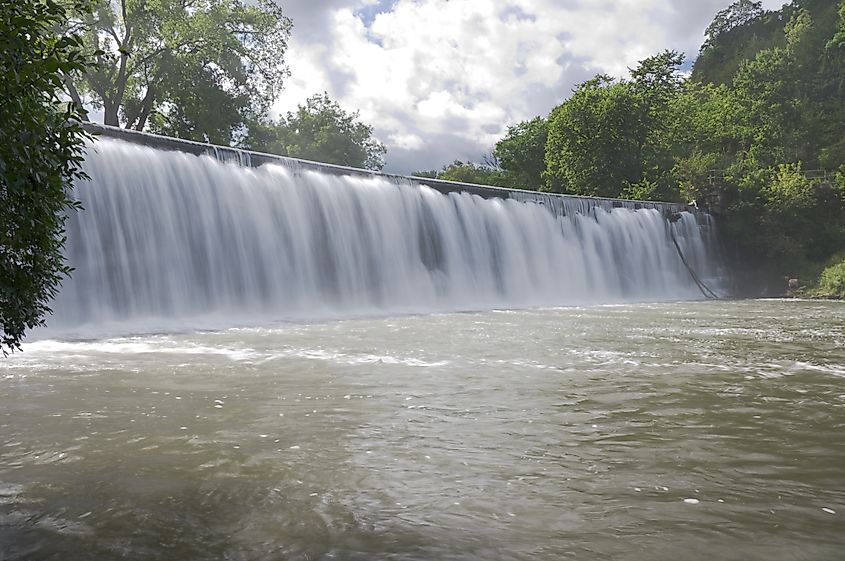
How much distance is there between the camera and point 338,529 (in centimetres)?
315

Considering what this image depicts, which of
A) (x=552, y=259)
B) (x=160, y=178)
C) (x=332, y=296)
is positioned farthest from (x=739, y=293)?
(x=160, y=178)

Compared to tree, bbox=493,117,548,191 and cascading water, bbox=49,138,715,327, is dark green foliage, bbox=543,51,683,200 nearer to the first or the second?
tree, bbox=493,117,548,191

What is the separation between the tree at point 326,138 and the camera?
60406 mm

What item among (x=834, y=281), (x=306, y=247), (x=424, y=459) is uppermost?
(x=306, y=247)

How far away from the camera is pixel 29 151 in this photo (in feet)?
11.6

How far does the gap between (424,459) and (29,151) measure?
290 cm

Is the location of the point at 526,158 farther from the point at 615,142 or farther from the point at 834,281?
the point at 834,281

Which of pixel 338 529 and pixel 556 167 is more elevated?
pixel 556 167

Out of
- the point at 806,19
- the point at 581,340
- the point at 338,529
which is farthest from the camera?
the point at 806,19

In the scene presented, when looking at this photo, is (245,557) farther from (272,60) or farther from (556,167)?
(556,167)

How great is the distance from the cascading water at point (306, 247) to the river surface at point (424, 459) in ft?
19.0

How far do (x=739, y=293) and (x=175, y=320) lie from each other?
29.4 meters

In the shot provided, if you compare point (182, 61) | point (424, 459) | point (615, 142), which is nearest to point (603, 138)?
point (615, 142)

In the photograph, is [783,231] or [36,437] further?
[783,231]
